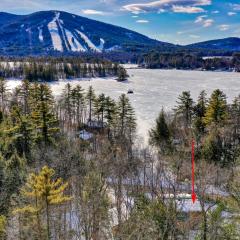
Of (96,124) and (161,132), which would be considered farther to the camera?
(96,124)

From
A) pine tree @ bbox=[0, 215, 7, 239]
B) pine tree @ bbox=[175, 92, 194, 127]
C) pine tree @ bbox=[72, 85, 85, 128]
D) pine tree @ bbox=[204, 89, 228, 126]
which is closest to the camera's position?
pine tree @ bbox=[0, 215, 7, 239]

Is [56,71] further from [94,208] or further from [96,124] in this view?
[94,208]

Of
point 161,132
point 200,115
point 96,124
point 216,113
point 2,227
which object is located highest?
point 216,113

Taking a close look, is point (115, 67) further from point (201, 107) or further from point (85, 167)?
point (85, 167)

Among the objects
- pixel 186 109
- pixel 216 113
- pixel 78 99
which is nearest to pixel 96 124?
pixel 78 99

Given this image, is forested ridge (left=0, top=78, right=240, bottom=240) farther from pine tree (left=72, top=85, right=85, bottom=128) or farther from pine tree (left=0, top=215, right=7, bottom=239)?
pine tree (left=72, top=85, right=85, bottom=128)

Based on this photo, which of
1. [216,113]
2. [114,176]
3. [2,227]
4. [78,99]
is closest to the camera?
[2,227]

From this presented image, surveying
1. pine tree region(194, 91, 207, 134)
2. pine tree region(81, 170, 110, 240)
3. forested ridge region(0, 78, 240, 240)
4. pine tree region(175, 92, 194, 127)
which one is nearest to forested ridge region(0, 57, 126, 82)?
forested ridge region(0, 78, 240, 240)

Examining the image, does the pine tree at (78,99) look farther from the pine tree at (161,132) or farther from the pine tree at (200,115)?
the pine tree at (200,115)

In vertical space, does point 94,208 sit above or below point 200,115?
below

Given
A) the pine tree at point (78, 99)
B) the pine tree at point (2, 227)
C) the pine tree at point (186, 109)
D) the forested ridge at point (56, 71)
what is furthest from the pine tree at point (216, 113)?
the forested ridge at point (56, 71)
